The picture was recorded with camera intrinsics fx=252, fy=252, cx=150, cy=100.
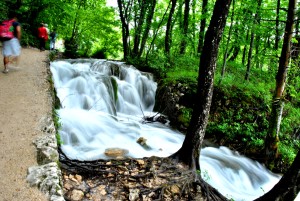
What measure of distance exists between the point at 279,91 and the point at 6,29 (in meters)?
8.64

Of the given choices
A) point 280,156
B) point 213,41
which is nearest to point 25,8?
point 213,41

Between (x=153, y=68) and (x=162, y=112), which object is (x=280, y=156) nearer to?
(x=162, y=112)

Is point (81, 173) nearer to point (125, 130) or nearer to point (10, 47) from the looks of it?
point (125, 130)

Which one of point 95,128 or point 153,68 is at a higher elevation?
point 153,68

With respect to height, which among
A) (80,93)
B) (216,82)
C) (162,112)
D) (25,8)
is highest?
(25,8)

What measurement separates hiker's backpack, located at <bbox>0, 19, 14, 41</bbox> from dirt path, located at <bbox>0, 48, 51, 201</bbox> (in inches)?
46.6

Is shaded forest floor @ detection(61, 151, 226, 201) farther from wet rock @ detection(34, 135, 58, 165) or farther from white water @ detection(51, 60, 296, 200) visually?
white water @ detection(51, 60, 296, 200)

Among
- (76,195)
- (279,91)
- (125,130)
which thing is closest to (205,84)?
(76,195)

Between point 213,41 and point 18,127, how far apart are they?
4.09 m

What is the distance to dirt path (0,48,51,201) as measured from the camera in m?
3.25

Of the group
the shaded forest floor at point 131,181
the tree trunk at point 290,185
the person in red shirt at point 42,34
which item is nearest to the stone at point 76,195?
the shaded forest floor at point 131,181

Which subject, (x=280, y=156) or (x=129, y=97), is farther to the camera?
(x=129, y=97)

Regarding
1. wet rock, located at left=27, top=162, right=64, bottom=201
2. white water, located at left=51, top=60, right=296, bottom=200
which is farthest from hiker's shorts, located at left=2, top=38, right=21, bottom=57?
wet rock, located at left=27, top=162, right=64, bottom=201

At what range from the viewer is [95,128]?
25.2ft
